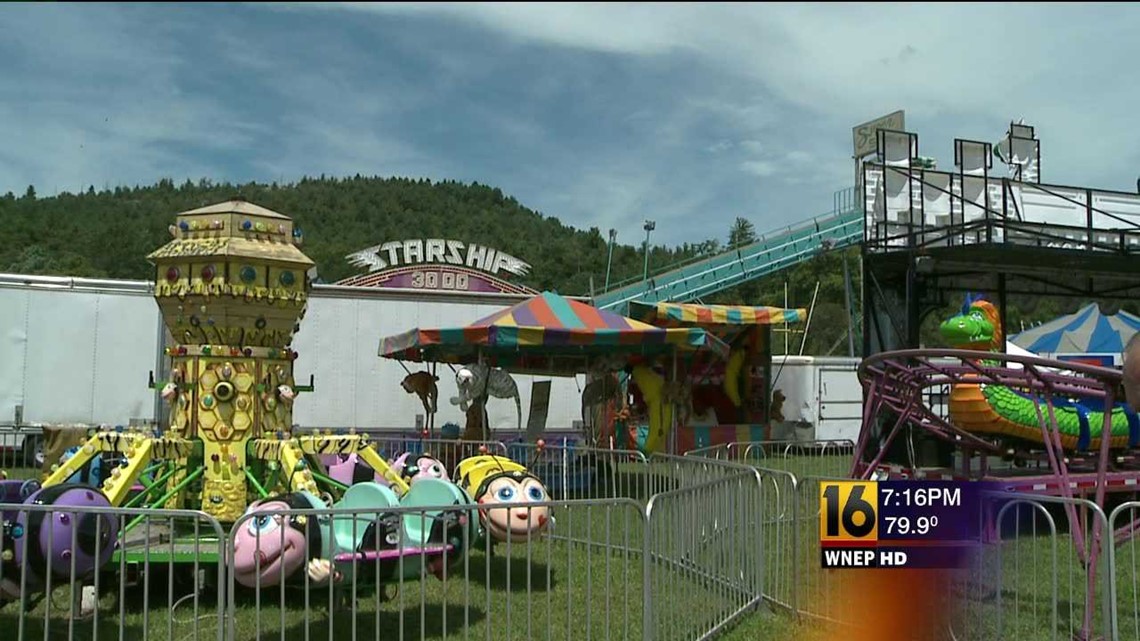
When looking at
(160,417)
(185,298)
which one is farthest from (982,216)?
(160,417)

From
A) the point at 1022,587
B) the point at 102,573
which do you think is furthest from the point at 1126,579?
the point at 102,573

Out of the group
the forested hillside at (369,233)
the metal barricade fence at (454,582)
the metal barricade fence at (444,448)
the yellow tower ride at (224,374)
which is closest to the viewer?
the metal barricade fence at (454,582)

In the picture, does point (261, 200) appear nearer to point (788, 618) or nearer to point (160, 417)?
point (160, 417)

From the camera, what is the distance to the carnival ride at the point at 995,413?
288 inches

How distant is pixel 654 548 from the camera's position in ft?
18.6

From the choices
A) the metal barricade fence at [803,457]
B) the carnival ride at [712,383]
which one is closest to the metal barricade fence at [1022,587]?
the metal barricade fence at [803,457]

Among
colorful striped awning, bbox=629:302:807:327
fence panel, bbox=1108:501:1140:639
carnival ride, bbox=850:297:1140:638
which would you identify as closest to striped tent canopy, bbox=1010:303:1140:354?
colorful striped awning, bbox=629:302:807:327

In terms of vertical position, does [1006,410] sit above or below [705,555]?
above

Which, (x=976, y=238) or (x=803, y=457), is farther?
(x=803, y=457)

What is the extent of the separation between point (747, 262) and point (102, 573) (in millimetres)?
24089

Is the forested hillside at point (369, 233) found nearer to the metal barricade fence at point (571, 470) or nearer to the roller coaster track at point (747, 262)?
the roller coaster track at point (747, 262)

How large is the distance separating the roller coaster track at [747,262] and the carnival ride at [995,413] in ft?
56.7

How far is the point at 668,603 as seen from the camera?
5641mm

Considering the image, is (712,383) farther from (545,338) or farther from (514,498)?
(514,498)
